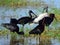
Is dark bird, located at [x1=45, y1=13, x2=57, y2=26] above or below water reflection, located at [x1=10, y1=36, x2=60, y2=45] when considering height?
above

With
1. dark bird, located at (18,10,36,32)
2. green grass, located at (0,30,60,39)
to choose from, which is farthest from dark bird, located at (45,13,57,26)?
dark bird, located at (18,10,36,32)

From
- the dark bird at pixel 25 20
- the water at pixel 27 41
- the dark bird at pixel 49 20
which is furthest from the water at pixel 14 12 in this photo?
the water at pixel 27 41

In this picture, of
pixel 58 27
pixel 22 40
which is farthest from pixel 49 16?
pixel 22 40

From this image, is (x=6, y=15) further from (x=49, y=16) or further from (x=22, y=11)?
(x=49, y=16)

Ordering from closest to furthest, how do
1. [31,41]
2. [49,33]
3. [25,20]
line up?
A: [31,41] → [49,33] → [25,20]

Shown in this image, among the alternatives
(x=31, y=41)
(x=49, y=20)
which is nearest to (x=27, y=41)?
(x=31, y=41)

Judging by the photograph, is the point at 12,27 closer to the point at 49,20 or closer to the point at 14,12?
the point at 14,12

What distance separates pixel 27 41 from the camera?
499 cm

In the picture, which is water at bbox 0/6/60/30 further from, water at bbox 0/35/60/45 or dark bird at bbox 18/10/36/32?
water at bbox 0/35/60/45

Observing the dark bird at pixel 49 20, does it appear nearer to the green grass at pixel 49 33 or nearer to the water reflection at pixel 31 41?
the green grass at pixel 49 33

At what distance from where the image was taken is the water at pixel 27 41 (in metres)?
4.92

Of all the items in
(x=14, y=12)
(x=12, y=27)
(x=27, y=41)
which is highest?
(x=14, y=12)

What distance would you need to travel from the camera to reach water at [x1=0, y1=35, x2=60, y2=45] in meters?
4.92

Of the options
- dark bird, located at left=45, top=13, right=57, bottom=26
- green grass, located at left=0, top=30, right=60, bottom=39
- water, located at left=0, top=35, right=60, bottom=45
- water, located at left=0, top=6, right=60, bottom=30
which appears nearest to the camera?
water, located at left=0, top=35, right=60, bottom=45
